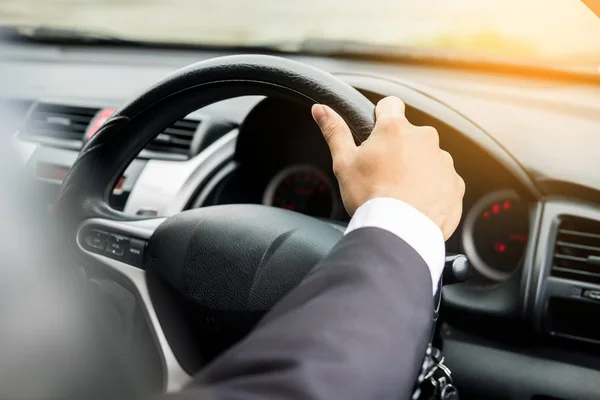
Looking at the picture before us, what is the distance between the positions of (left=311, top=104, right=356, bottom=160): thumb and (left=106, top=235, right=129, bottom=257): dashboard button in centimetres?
48

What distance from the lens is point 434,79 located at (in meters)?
2.40

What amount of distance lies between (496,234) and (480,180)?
147 millimetres

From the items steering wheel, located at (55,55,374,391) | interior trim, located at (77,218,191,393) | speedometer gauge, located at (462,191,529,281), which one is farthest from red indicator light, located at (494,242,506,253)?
interior trim, located at (77,218,191,393)

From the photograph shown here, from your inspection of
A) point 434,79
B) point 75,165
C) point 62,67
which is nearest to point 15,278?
point 75,165

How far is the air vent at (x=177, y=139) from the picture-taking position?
2.40 metres

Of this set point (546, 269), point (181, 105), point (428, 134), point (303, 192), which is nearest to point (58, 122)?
point (303, 192)

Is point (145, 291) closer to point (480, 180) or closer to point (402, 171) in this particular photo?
point (402, 171)

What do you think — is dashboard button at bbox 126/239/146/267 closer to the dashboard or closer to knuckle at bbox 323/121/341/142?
the dashboard

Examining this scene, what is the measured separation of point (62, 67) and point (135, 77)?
39cm

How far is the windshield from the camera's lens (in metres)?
2.37

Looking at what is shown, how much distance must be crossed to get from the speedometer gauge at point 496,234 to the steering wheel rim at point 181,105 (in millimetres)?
1012

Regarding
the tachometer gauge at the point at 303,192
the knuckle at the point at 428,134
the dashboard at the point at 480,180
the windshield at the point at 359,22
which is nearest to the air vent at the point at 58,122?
the dashboard at the point at 480,180

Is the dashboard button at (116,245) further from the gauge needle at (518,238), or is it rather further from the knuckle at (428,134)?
the gauge needle at (518,238)

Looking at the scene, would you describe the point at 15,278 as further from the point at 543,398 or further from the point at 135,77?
the point at 135,77
